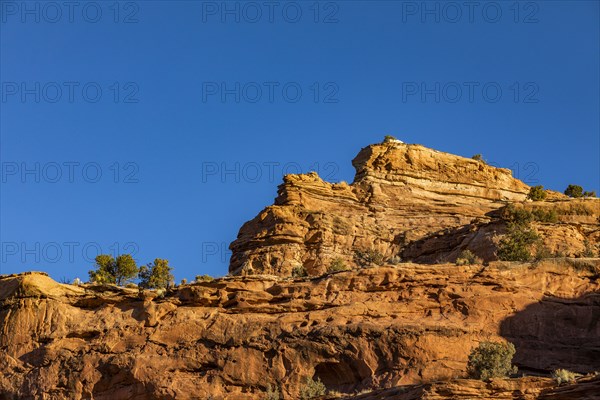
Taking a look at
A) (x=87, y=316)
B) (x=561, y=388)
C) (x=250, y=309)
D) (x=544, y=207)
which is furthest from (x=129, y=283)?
(x=561, y=388)

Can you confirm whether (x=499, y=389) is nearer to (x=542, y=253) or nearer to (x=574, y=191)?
(x=542, y=253)

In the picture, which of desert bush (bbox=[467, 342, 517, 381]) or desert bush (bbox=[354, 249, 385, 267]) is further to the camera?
desert bush (bbox=[354, 249, 385, 267])

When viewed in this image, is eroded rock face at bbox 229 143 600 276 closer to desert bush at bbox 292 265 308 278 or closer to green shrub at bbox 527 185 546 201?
desert bush at bbox 292 265 308 278

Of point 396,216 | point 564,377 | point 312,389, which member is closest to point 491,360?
point 564,377

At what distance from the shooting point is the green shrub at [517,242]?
145ft

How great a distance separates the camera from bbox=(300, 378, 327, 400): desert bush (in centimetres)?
3631

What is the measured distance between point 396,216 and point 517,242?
42.2 feet

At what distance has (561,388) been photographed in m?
30.0

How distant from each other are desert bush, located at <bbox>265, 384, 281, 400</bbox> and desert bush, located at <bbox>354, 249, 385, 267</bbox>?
1464cm

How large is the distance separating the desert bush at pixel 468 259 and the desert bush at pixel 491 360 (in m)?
5.94

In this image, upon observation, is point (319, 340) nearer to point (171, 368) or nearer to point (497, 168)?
point (171, 368)

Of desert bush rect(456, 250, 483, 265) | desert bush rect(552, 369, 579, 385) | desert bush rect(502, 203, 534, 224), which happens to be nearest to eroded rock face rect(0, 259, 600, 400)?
desert bush rect(456, 250, 483, 265)

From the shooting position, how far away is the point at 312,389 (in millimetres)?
36562

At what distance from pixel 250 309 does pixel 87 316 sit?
6.58 m
